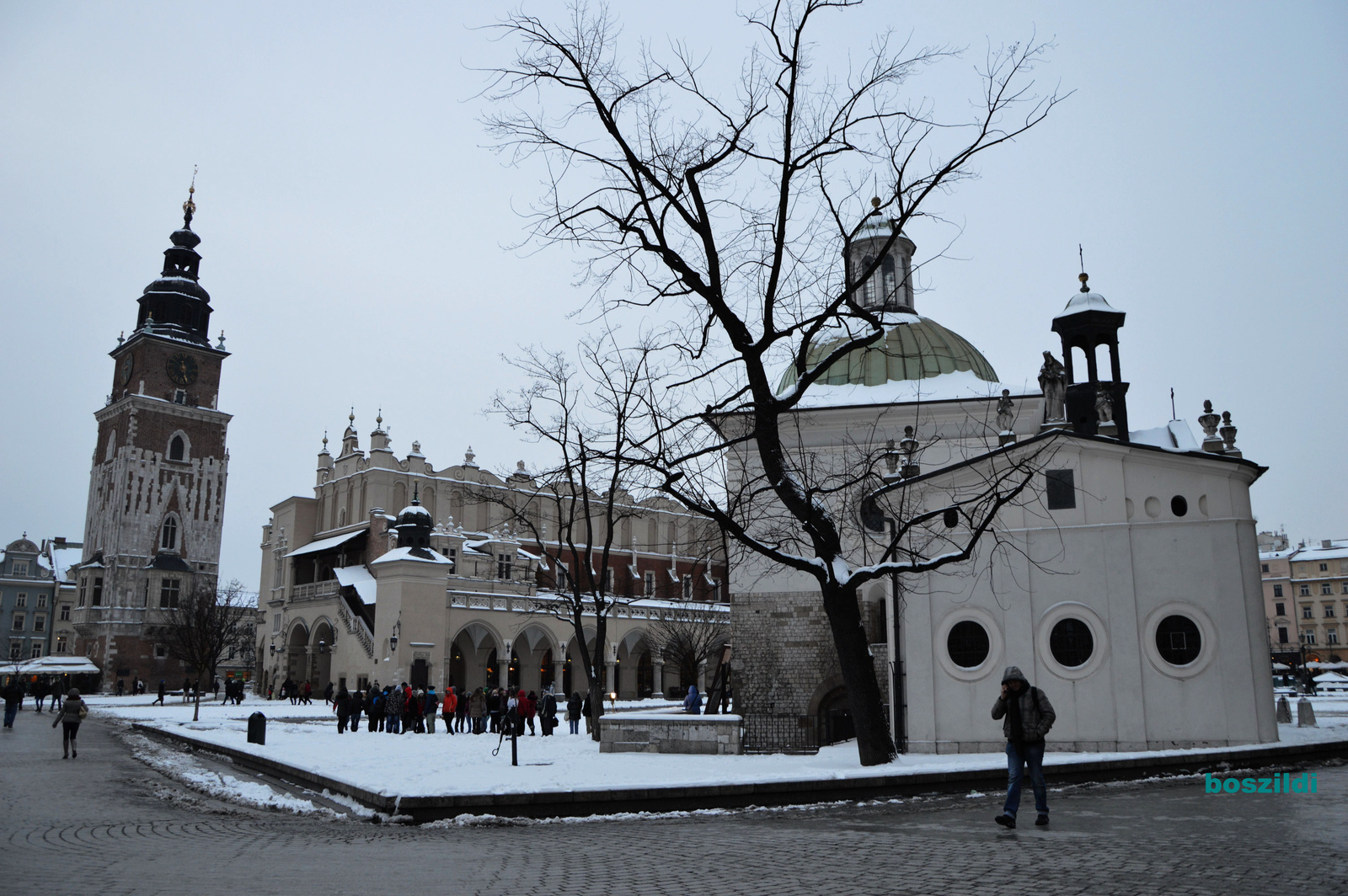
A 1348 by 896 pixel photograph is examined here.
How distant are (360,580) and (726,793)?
39.5 meters

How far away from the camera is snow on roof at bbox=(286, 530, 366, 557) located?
169 ft

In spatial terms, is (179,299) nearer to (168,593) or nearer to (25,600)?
(168,593)

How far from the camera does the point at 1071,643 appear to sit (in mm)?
18250

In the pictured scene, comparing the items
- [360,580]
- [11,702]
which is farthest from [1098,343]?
[360,580]

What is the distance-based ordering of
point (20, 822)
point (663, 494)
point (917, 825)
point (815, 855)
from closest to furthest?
point (815, 855), point (917, 825), point (20, 822), point (663, 494)

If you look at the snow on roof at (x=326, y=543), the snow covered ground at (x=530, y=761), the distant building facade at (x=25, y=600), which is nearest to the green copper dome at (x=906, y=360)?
the snow covered ground at (x=530, y=761)

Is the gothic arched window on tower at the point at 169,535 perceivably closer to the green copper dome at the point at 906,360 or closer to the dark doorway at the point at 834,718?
the green copper dome at the point at 906,360

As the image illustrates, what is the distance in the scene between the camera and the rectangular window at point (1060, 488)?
18.8 meters

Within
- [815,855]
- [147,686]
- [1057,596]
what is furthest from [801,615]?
[147,686]

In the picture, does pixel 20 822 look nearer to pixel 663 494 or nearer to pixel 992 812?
pixel 663 494

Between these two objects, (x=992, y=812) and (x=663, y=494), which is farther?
(x=663, y=494)

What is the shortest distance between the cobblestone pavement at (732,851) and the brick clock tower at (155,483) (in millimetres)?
60958

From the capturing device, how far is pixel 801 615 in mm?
25000

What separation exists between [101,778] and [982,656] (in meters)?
15.5
